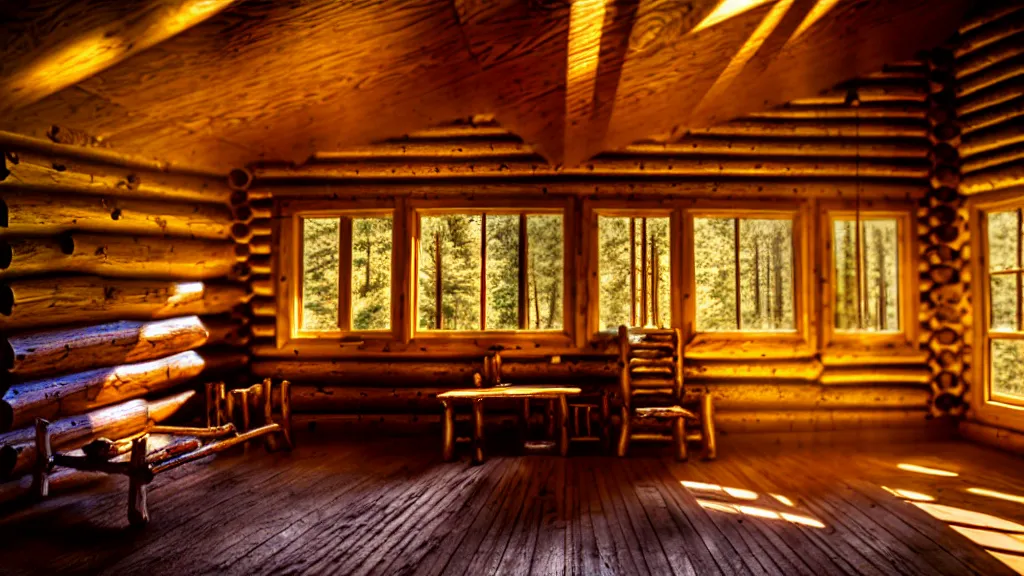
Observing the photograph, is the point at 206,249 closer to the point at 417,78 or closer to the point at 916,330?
the point at 417,78

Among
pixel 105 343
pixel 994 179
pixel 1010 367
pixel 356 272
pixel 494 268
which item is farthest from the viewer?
pixel 1010 367

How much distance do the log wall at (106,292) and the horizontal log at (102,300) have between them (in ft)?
0.04

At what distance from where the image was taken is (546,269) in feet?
30.8

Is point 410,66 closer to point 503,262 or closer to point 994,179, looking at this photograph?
point 503,262

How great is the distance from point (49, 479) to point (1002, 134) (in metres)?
10.0

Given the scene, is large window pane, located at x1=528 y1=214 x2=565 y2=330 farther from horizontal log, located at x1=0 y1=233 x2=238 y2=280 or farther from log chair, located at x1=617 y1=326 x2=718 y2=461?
horizontal log, located at x1=0 y1=233 x2=238 y2=280

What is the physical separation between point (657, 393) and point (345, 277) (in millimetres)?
4144

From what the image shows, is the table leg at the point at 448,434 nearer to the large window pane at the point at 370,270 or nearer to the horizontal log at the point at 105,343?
the horizontal log at the point at 105,343

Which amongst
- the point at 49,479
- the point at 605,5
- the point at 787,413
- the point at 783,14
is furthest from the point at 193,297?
the point at 787,413

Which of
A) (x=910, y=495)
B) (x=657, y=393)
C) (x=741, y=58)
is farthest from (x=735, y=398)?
(x=741, y=58)

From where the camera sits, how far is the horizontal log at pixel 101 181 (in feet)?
14.6

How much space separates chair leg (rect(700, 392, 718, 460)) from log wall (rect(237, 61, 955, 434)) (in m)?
0.88

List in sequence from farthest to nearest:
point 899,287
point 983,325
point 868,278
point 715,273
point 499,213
A: 1. point 868,278
2. point 715,273
3. point 499,213
4. point 899,287
5. point 983,325

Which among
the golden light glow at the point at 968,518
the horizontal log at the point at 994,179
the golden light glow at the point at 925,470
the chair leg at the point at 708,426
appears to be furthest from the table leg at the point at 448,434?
the horizontal log at the point at 994,179
